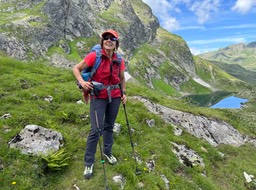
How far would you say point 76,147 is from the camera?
12.1 m

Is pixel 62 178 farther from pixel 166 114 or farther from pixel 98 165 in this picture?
pixel 166 114

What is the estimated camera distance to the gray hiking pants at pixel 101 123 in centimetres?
944

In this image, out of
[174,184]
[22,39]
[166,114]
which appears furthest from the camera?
[22,39]

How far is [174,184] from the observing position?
1225 centimetres

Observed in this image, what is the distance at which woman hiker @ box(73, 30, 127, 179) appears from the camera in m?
9.02

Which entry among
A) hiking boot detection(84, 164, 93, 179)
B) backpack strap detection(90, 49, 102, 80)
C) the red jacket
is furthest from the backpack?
hiking boot detection(84, 164, 93, 179)

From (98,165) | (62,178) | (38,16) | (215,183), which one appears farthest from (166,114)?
(38,16)

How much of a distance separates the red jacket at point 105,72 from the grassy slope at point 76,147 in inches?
145

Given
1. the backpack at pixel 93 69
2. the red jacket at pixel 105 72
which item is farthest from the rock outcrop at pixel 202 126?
the backpack at pixel 93 69

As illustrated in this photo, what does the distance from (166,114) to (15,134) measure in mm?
13973

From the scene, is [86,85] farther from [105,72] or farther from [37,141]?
[37,141]

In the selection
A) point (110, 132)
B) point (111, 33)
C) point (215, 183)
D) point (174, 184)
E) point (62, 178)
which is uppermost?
point (111, 33)

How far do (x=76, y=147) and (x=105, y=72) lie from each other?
16.0 ft

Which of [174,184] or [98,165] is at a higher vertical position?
[98,165]
